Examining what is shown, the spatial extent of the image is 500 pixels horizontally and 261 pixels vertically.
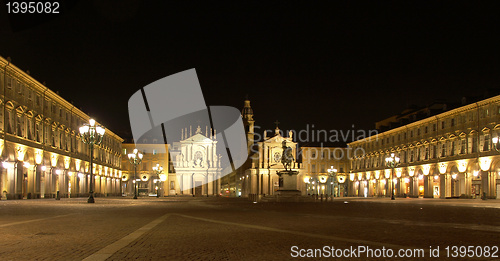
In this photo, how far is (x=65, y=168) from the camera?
209ft

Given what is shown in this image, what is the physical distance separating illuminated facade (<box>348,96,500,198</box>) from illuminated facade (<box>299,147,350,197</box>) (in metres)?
20.0

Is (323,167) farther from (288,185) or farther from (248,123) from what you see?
(288,185)

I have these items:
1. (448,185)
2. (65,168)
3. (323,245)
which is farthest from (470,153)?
(323,245)

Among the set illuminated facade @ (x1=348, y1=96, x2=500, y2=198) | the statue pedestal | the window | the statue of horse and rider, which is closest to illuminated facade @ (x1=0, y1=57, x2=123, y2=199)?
the statue pedestal

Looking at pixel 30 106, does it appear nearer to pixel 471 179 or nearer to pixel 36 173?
pixel 36 173

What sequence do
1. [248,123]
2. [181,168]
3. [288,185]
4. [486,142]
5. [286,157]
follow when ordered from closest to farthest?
[288,185] < [286,157] < [486,142] < [181,168] < [248,123]

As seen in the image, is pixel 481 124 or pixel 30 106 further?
pixel 481 124

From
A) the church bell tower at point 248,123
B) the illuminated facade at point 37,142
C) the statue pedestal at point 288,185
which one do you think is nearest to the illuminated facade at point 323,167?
the church bell tower at point 248,123

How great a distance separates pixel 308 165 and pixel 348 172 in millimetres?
10117

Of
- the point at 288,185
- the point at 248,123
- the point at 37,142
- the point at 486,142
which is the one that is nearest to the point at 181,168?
the point at 248,123

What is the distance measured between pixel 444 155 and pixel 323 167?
5205cm

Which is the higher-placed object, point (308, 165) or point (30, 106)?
point (30, 106)

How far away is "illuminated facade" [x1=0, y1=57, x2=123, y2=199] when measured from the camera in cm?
4559

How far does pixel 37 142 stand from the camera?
53312 millimetres
